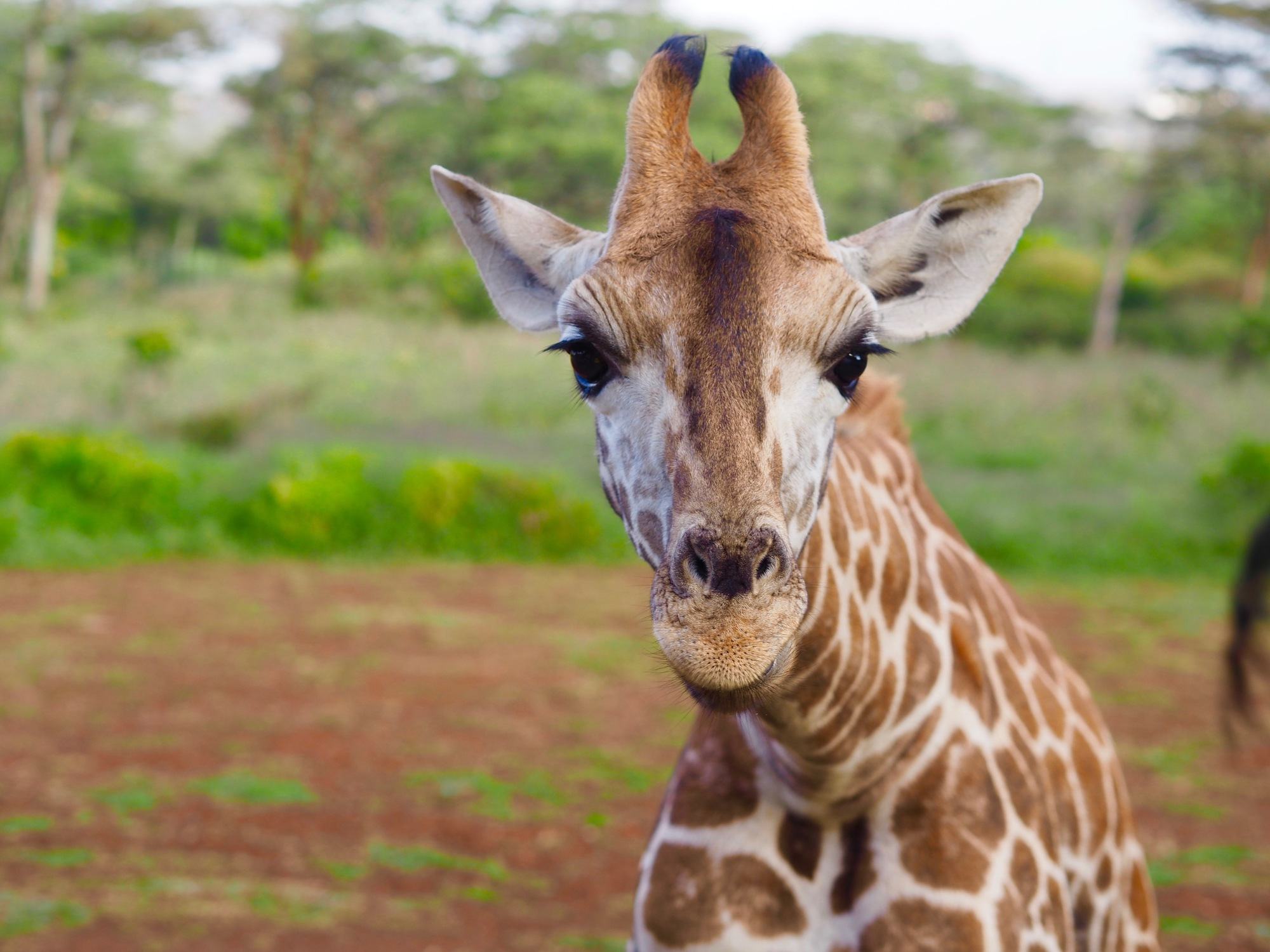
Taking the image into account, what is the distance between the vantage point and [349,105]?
110 ft

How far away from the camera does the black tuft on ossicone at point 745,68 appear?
229 centimetres

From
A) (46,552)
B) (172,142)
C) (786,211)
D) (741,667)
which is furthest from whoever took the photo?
(172,142)

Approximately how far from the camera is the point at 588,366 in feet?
7.09

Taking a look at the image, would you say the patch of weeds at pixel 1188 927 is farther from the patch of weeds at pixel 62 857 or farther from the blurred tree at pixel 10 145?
the blurred tree at pixel 10 145

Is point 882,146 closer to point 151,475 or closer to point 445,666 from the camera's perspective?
point 151,475

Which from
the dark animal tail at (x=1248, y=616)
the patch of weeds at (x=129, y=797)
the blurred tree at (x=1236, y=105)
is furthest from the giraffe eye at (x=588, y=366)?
the blurred tree at (x=1236, y=105)

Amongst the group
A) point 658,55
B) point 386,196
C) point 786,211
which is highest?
point 658,55

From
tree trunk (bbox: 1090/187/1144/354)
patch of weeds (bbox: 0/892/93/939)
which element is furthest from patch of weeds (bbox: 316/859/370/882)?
tree trunk (bbox: 1090/187/1144/354)

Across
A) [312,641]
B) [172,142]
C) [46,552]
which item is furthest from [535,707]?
[172,142]

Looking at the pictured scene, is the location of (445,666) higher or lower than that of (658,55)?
lower

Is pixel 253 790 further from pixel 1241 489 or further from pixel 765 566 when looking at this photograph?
pixel 1241 489

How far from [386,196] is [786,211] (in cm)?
3595

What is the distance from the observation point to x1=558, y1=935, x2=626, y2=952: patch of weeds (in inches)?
199

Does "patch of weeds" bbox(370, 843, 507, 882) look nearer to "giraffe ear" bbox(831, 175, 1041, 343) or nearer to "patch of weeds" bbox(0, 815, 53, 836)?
"patch of weeds" bbox(0, 815, 53, 836)
